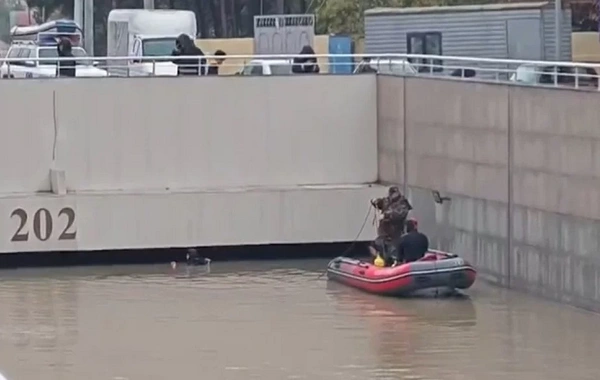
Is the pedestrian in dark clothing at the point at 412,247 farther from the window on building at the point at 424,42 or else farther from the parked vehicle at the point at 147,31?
the window on building at the point at 424,42

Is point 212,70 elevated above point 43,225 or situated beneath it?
elevated above

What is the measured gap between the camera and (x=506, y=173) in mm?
24547

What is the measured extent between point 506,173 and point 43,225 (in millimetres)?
7581

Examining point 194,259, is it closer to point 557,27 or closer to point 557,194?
point 557,194

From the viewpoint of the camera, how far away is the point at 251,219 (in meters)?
28.0

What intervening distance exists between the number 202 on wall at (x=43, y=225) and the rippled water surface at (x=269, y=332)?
2.42 ft

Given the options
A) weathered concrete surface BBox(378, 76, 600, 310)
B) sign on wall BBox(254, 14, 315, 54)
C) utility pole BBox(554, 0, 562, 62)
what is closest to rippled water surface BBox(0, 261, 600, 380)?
weathered concrete surface BBox(378, 76, 600, 310)

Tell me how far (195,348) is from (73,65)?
38.1 feet

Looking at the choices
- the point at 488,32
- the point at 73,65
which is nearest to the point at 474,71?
the point at 73,65

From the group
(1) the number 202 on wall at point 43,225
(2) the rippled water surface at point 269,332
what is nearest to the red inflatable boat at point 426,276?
(2) the rippled water surface at point 269,332

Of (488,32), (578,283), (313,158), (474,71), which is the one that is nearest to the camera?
(578,283)

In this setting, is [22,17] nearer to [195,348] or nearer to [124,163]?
[124,163]

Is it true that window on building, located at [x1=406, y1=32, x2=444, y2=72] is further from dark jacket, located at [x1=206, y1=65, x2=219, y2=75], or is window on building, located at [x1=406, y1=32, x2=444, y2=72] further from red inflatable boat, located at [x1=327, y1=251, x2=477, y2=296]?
red inflatable boat, located at [x1=327, y1=251, x2=477, y2=296]

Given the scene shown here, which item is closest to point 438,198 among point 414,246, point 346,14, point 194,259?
point 414,246
